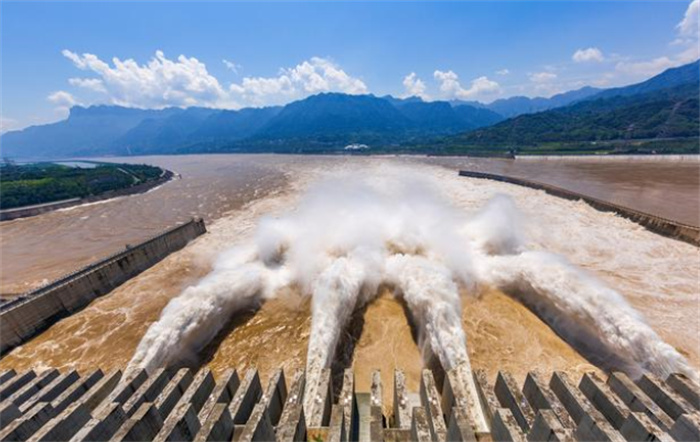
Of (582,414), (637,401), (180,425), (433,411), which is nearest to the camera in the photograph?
(180,425)

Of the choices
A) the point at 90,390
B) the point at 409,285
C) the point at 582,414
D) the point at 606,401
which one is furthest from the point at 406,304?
the point at 90,390

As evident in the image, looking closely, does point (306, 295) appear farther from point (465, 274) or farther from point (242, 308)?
point (465, 274)

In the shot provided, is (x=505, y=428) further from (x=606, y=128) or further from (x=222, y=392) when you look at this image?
(x=606, y=128)

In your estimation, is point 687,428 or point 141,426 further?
point 141,426

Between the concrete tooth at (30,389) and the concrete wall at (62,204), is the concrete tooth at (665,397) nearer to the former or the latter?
the concrete tooth at (30,389)

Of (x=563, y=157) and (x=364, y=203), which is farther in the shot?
(x=563, y=157)

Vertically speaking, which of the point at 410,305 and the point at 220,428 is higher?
the point at 220,428

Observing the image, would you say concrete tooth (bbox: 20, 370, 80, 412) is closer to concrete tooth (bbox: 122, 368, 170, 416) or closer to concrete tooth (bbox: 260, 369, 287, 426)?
concrete tooth (bbox: 122, 368, 170, 416)

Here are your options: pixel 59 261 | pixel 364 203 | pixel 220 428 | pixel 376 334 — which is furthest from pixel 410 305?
pixel 59 261
